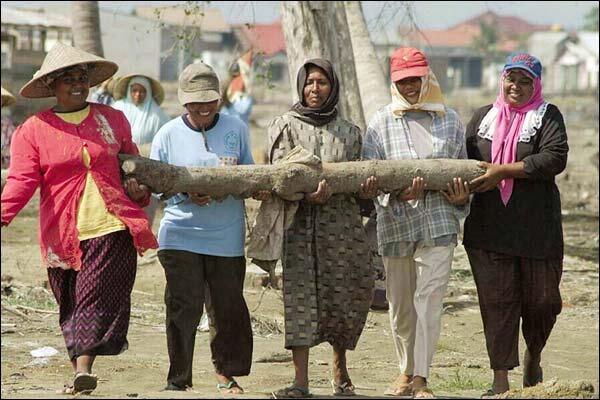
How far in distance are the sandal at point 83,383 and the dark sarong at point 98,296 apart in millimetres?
145

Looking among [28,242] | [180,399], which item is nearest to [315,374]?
[180,399]

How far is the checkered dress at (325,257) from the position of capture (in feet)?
23.9

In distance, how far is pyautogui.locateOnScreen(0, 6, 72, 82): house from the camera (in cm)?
3400

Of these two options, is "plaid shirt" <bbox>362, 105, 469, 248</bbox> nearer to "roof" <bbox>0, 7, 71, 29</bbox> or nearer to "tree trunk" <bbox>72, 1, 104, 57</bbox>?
"tree trunk" <bbox>72, 1, 104, 57</bbox>

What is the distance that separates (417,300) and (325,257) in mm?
525

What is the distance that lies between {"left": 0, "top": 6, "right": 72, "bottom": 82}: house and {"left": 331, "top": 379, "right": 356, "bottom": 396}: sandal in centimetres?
2579

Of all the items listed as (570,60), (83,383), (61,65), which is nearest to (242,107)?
(61,65)

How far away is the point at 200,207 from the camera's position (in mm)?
7340

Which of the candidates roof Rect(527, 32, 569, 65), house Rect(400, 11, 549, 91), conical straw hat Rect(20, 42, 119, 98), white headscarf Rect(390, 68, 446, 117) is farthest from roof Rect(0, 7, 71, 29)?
roof Rect(527, 32, 569, 65)

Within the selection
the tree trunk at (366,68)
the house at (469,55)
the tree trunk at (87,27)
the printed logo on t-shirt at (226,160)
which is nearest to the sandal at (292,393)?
the printed logo on t-shirt at (226,160)

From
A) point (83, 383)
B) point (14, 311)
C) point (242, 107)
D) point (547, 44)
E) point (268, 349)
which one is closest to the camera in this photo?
point (83, 383)

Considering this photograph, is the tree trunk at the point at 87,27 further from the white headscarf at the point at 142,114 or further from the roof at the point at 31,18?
the roof at the point at 31,18

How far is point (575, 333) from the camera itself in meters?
10.4

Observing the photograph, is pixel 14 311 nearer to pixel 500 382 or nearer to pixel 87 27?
pixel 500 382
